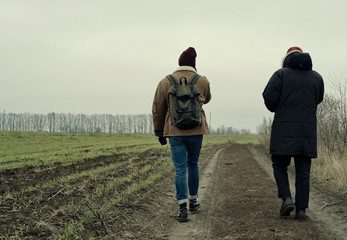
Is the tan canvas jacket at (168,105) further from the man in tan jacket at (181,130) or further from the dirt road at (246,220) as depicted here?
the dirt road at (246,220)

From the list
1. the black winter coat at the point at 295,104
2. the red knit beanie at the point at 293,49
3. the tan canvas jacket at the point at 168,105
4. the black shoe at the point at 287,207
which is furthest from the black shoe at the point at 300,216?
the red knit beanie at the point at 293,49

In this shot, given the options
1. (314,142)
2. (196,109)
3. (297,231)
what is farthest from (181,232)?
(314,142)

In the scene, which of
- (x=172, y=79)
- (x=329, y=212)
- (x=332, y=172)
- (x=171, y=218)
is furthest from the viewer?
(x=332, y=172)

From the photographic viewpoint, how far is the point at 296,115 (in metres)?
4.05

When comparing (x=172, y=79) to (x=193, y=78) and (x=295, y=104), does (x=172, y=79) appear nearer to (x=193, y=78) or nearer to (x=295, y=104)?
(x=193, y=78)

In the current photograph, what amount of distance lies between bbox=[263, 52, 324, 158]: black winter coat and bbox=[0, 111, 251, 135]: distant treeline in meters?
136

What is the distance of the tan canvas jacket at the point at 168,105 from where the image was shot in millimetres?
4270

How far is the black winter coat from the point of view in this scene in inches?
159

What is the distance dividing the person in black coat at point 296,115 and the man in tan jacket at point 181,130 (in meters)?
0.98

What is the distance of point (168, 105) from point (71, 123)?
490 ft

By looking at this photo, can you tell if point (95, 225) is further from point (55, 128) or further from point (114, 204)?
point (55, 128)

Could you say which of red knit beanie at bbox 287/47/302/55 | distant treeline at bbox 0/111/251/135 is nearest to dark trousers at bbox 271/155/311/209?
red knit beanie at bbox 287/47/302/55

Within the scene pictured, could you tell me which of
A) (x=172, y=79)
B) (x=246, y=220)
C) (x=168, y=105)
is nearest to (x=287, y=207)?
(x=246, y=220)

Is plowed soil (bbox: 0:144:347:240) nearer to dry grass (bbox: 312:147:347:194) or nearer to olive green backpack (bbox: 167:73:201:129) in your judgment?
dry grass (bbox: 312:147:347:194)
